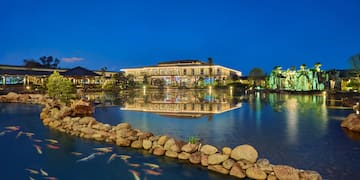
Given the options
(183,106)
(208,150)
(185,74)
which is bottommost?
(208,150)

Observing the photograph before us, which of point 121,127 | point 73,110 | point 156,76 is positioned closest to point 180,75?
point 156,76

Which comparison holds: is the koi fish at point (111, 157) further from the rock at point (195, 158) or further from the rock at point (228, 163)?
the rock at point (228, 163)

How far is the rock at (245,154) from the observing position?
5.34 m

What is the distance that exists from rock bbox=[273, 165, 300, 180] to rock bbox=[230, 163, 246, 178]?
62 cm

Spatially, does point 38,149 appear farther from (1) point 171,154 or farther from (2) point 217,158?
(2) point 217,158

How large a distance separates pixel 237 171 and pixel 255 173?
13.6 inches

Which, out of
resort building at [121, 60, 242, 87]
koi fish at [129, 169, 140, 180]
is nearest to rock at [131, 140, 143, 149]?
koi fish at [129, 169, 140, 180]

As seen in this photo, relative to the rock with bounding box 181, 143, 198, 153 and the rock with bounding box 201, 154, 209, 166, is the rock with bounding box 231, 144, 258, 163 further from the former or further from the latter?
the rock with bounding box 181, 143, 198, 153

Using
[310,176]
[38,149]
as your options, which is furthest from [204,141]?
[38,149]

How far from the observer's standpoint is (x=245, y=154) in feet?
17.7

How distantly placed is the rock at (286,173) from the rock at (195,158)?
5.49 feet

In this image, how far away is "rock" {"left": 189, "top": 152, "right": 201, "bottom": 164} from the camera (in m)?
5.91

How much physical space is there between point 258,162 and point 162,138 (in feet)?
8.41

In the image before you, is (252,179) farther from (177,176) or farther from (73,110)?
(73,110)
